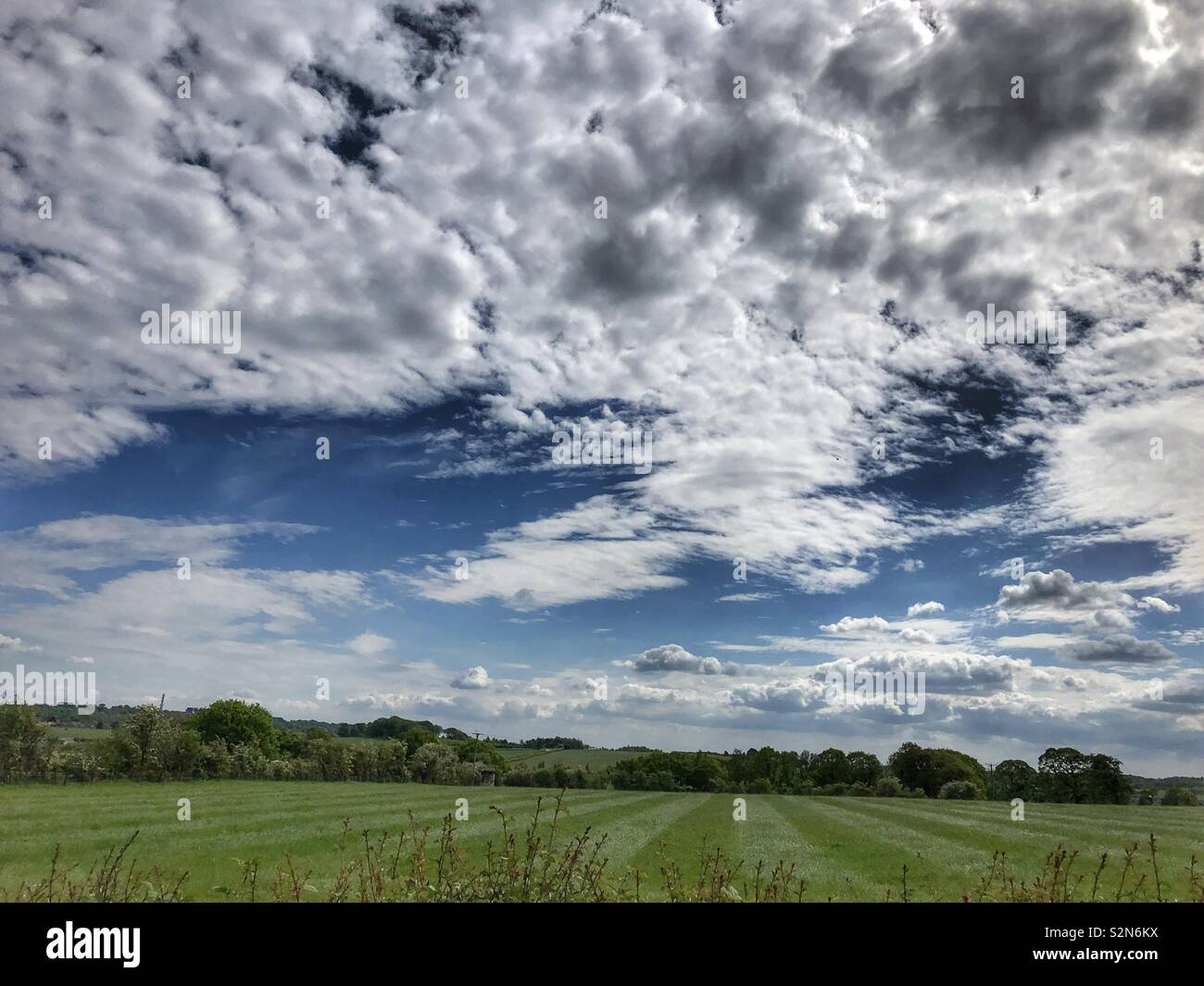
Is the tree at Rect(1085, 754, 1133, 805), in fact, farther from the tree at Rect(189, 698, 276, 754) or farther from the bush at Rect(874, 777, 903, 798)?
the tree at Rect(189, 698, 276, 754)

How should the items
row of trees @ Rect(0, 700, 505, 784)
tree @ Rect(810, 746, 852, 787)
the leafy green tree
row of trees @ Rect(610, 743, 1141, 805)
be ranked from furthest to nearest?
1. the leafy green tree
2. tree @ Rect(810, 746, 852, 787)
3. row of trees @ Rect(610, 743, 1141, 805)
4. row of trees @ Rect(0, 700, 505, 784)

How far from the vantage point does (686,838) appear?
3819cm

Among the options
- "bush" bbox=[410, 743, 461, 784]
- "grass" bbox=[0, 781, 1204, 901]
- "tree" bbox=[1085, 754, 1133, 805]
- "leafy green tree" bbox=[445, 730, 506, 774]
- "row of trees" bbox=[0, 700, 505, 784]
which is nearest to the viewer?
"grass" bbox=[0, 781, 1204, 901]

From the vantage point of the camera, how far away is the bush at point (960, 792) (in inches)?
3570

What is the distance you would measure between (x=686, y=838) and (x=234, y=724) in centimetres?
10756

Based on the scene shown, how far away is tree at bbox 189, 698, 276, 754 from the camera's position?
390 ft

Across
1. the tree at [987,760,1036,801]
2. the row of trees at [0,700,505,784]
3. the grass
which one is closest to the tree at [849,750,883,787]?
the tree at [987,760,1036,801]

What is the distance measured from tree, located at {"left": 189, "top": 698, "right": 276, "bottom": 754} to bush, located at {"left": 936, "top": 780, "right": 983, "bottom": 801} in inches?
3984

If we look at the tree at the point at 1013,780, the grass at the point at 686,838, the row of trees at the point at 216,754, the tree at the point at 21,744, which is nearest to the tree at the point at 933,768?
the tree at the point at 1013,780

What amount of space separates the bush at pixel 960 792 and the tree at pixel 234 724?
10119 cm

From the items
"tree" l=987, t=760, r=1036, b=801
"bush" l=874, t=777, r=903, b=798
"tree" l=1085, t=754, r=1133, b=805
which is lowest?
"bush" l=874, t=777, r=903, b=798
